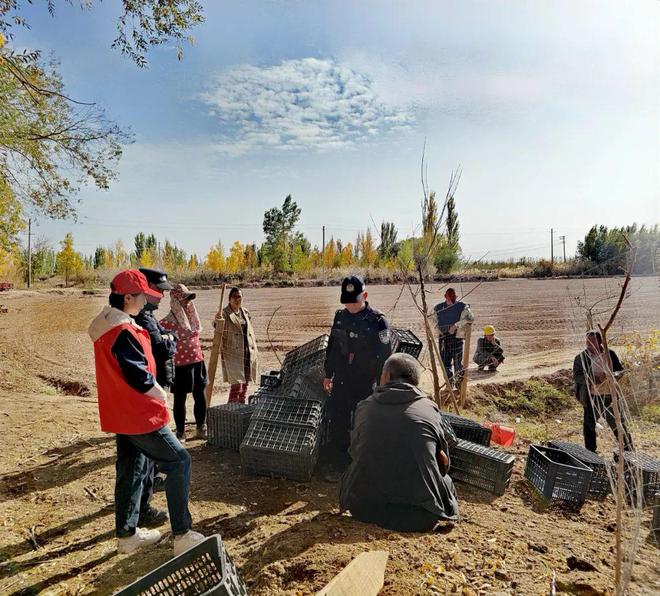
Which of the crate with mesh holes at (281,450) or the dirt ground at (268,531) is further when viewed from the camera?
the crate with mesh holes at (281,450)

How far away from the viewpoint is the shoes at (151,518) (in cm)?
376

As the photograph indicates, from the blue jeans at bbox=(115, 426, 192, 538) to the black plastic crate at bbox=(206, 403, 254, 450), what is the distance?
1.99 metres

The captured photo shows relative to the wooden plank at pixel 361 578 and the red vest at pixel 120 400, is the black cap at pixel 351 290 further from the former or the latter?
the wooden plank at pixel 361 578

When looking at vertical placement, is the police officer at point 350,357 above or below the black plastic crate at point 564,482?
above

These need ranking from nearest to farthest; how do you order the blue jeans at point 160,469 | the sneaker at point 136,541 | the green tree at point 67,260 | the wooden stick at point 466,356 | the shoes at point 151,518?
the blue jeans at point 160,469
the sneaker at point 136,541
the shoes at point 151,518
the wooden stick at point 466,356
the green tree at point 67,260

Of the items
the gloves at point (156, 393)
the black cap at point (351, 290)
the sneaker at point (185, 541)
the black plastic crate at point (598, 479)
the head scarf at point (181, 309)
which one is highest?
the black cap at point (351, 290)

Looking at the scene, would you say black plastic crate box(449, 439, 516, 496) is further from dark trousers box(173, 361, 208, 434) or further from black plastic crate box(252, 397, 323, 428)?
dark trousers box(173, 361, 208, 434)

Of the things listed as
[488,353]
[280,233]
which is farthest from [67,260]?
[488,353]

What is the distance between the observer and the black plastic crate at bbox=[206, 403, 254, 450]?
209 inches

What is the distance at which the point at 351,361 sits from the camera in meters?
4.73

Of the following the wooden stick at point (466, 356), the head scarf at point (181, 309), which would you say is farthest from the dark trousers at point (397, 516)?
the wooden stick at point (466, 356)

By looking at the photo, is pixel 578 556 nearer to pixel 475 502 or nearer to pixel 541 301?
pixel 475 502

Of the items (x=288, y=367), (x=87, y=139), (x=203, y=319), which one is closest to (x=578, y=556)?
(x=288, y=367)

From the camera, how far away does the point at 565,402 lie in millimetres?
9828
